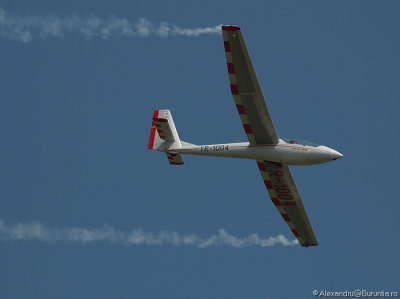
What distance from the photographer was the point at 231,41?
139ft

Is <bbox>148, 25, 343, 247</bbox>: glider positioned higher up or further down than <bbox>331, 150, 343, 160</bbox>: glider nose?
higher up

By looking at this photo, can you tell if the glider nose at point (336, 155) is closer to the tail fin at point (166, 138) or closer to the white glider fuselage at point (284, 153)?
the white glider fuselage at point (284, 153)

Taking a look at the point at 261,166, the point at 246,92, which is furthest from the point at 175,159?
the point at 246,92

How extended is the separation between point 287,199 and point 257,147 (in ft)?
15.6

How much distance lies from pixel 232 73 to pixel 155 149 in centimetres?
838

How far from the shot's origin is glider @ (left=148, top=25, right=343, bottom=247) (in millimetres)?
43469

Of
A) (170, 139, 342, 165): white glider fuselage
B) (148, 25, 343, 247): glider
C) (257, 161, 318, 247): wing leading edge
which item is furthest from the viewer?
(257, 161, 318, 247): wing leading edge

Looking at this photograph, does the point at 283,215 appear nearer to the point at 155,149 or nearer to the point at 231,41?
the point at 155,149

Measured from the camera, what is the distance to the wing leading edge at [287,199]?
47875 mm

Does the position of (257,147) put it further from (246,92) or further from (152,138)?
(152,138)

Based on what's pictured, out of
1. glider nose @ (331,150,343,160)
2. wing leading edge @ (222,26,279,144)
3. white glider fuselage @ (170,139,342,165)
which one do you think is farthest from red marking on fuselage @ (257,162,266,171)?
glider nose @ (331,150,343,160)

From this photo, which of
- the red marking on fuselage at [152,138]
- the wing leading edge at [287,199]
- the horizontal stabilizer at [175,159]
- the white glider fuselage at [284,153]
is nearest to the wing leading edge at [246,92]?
the white glider fuselage at [284,153]

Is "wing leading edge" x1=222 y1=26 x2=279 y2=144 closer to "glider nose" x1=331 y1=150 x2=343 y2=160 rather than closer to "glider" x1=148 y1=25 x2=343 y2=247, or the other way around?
"glider" x1=148 y1=25 x2=343 y2=247

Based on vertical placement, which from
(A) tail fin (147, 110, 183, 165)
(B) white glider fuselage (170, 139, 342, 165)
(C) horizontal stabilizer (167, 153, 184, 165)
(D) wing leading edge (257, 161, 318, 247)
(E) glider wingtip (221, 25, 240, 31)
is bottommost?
(D) wing leading edge (257, 161, 318, 247)
